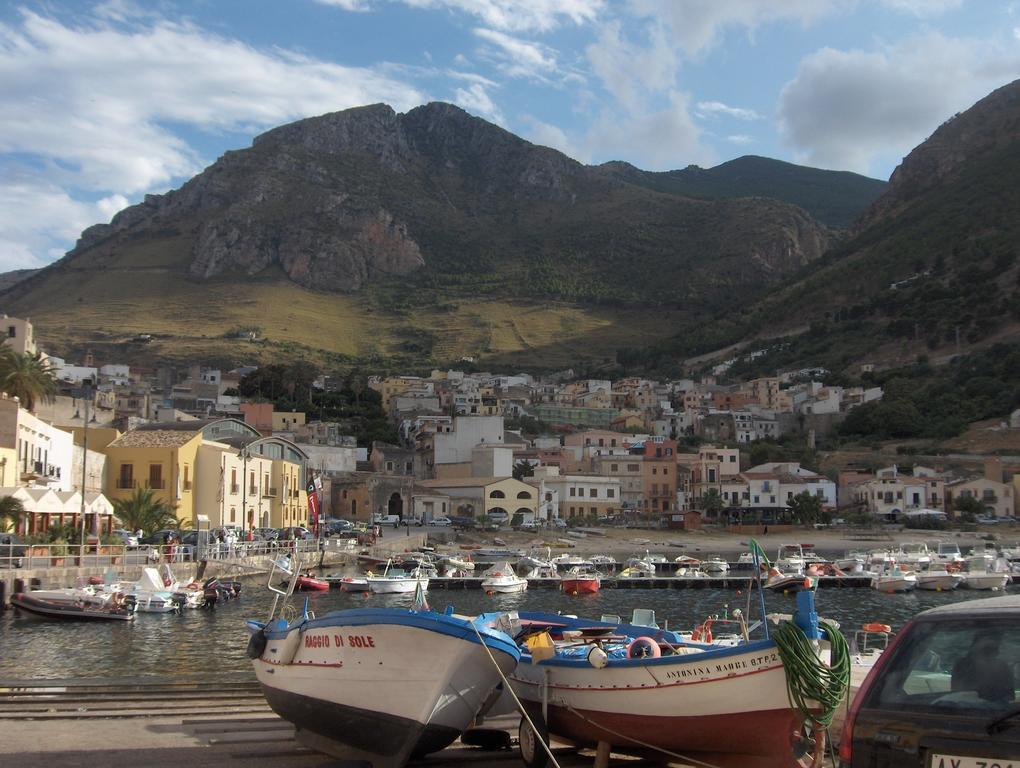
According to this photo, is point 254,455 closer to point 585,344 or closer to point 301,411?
point 301,411

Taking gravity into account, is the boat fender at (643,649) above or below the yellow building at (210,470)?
below

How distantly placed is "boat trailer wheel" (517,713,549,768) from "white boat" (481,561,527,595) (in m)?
37.3

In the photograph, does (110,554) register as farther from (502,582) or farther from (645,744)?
(645,744)

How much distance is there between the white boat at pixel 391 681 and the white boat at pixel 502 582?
120 ft

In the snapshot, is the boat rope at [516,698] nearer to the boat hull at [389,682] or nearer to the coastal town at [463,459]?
the boat hull at [389,682]

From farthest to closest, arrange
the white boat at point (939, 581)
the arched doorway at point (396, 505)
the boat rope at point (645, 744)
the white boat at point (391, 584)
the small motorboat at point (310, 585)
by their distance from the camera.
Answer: the arched doorway at point (396, 505) < the white boat at point (939, 581) < the white boat at point (391, 584) < the small motorboat at point (310, 585) < the boat rope at point (645, 744)

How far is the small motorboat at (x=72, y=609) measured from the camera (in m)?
33.2

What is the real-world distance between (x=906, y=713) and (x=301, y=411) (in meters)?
110

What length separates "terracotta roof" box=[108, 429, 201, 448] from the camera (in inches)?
2106

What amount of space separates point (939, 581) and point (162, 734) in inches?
1862

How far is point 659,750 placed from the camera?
10.6 meters

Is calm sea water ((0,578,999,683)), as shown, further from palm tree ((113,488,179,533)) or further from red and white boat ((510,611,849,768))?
red and white boat ((510,611,849,768))

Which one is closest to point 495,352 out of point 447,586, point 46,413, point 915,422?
point 915,422

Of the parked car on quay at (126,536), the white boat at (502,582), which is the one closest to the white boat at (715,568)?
the white boat at (502,582)
